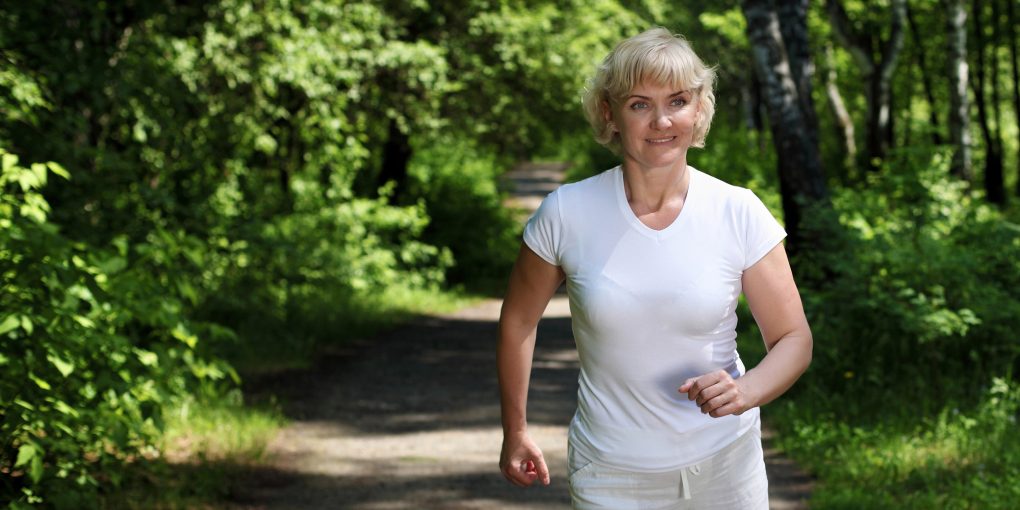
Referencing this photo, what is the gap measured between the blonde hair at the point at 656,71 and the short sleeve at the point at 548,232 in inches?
10.1

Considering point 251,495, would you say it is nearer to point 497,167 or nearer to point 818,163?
point 818,163

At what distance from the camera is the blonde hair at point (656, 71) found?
9.18ft

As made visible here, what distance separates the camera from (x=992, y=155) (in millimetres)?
30094

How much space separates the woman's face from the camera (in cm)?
284

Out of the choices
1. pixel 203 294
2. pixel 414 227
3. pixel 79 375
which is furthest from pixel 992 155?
pixel 79 375

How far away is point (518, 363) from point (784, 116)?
9009 mm

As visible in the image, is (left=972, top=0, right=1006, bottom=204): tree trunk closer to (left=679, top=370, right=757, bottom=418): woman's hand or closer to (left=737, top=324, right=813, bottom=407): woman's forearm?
(left=737, top=324, right=813, bottom=407): woman's forearm

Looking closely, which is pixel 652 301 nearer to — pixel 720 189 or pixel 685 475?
pixel 720 189

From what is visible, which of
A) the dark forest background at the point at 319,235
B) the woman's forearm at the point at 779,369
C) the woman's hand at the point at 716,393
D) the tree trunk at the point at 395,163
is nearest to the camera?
the woman's hand at the point at 716,393

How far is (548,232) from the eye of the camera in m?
2.89

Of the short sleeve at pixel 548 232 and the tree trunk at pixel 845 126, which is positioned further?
the tree trunk at pixel 845 126

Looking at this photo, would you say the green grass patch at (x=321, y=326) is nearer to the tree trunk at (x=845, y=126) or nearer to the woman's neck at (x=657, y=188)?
the tree trunk at (x=845, y=126)

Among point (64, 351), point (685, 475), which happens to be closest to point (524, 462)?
point (685, 475)

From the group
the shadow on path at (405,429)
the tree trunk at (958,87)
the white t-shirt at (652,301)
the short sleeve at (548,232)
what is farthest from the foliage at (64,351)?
the tree trunk at (958,87)
